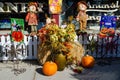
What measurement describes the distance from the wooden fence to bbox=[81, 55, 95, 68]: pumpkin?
0.58 m

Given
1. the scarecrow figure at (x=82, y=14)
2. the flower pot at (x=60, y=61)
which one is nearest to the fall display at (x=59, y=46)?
the flower pot at (x=60, y=61)

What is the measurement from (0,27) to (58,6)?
2.69 meters

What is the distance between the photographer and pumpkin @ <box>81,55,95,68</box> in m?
9.03

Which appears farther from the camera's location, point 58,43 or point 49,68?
point 58,43

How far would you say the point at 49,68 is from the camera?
841 cm

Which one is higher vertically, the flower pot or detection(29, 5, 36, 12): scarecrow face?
detection(29, 5, 36, 12): scarecrow face

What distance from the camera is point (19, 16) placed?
13922mm

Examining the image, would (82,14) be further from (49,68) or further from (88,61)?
(49,68)

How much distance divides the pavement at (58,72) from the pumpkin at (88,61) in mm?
132

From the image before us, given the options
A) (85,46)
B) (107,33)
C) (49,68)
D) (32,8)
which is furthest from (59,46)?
(32,8)

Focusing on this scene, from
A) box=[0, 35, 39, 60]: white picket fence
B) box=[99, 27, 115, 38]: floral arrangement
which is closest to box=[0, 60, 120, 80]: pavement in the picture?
box=[0, 35, 39, 60]: white picket fence

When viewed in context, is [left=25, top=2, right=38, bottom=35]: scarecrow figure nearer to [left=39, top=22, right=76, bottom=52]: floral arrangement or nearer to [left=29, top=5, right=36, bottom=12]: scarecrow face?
[left=29, top=5, right=36, bottom=12]: scarecrow face

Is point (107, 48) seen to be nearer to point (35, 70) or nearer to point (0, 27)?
point (35, 70)

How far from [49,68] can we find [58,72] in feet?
1.56
